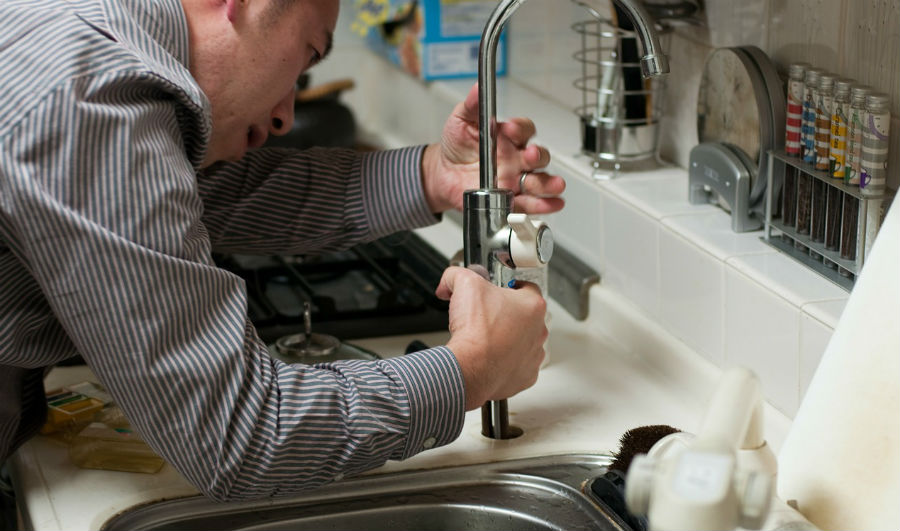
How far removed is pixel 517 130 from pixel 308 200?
0.30m

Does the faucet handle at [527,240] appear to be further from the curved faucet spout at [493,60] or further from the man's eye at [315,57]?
the man's eye at [315,57]

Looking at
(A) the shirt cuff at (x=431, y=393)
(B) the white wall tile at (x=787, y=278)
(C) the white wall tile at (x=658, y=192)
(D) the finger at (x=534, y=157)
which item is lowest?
(A) the shirt cuff at (x=431, y=393)

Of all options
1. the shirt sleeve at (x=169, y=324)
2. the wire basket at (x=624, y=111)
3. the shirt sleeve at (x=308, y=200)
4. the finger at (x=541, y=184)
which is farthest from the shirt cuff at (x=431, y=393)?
the wire basket at (x=624, y=111)

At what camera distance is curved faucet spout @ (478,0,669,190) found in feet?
3.21

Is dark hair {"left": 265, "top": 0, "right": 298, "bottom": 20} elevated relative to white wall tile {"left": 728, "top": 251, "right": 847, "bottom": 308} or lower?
elevated

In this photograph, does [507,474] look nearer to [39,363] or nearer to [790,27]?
[39,363]

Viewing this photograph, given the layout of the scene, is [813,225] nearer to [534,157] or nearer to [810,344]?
[810,344]

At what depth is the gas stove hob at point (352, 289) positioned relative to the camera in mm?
1404

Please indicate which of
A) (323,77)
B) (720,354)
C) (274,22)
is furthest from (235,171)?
(323,77)

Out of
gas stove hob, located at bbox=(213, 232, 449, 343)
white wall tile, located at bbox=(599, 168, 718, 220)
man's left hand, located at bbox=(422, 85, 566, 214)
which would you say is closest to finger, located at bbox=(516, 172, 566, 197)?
man's left hand, located at bbox=(422, 85, 566, 214)

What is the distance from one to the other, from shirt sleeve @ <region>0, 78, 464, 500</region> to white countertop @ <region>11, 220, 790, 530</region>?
133 mm

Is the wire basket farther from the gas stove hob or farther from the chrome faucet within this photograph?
the chrome faucet

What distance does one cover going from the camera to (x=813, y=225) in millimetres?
1139

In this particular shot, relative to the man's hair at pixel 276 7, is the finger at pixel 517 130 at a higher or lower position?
lower
